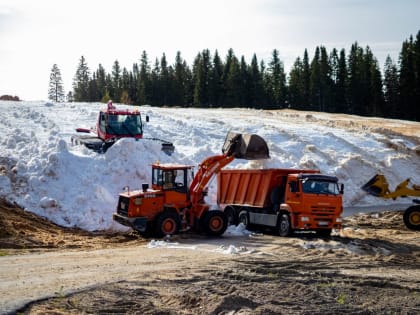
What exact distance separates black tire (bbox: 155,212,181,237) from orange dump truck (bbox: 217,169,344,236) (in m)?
3.69

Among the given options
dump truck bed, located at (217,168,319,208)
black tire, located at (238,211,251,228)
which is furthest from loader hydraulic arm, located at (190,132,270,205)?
black tire, located at (238,211,251,228)

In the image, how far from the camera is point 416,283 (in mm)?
12641

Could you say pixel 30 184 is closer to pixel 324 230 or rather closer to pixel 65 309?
pixel 324 230

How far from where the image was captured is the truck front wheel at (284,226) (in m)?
20.5

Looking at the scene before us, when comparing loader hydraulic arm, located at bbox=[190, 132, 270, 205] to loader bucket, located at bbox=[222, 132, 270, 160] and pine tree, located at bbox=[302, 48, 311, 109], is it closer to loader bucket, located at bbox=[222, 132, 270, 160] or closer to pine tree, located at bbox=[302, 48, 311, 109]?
loader bucket, located at bbox=[222, 132, 270, 160]

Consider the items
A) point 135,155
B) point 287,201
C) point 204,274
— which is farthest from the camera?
point 135,155

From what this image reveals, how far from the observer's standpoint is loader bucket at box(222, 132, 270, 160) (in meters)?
21.1

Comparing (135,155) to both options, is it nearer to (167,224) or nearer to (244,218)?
(244,218)

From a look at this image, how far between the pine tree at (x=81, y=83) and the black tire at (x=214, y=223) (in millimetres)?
104928

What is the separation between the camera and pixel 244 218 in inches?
917

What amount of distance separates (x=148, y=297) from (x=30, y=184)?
14.8 metres

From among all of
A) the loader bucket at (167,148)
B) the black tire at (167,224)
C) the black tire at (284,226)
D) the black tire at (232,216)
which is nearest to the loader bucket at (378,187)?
the black tire at (232,216)

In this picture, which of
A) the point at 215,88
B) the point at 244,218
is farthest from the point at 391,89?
the point at 244,218

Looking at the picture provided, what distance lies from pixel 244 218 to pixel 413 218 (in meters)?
6.51
